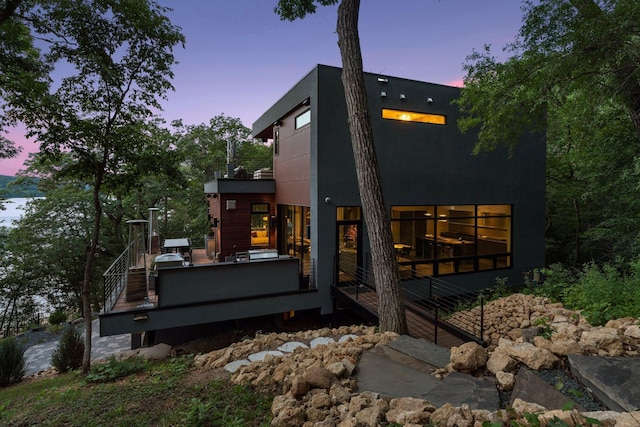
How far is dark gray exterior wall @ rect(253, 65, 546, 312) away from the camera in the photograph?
840cm

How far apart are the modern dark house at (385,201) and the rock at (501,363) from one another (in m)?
4.51

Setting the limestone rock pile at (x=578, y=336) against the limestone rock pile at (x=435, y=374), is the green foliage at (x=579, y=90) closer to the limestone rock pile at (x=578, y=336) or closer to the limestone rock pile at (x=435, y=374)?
the limestone rock pile at (x=578, y=336)

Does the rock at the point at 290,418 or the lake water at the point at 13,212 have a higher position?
the lake water at the point at 13,212

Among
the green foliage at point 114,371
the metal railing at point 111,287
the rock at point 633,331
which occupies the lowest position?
the green foliage at point 114,371

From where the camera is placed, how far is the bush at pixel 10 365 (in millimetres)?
6715

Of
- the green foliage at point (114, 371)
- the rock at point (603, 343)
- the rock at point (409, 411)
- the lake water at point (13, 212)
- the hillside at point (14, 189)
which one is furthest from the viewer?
the lake water at point (13, 212)

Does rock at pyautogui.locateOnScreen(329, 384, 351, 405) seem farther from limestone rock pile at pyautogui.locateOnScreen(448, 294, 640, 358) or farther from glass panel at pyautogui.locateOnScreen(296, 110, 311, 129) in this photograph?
glass panel at pyautogui.locateOnScreen(296, 110, 311, 129)

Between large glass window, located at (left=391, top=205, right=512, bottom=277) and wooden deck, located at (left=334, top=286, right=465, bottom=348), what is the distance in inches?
73.7

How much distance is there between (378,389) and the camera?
114 inches

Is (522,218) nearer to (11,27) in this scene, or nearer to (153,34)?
(153,34)

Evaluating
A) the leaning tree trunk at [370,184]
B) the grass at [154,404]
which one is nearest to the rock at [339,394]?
the grass at [154,404]

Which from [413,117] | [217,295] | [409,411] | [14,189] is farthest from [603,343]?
[14,189]

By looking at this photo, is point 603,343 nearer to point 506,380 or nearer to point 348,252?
point 506,380

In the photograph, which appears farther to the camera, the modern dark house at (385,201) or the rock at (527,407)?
the modern dark house at (385,201)
